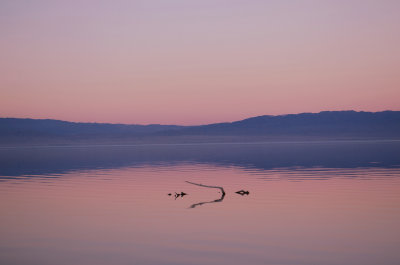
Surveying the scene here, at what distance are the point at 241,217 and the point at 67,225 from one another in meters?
6.83

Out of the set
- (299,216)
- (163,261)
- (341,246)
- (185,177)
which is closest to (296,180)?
(185,177)

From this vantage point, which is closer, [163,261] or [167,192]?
A: [163,261]

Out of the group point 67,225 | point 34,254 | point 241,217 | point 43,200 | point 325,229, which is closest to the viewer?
point 34,254

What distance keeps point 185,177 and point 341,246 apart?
2368cm

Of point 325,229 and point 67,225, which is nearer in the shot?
point 325,229

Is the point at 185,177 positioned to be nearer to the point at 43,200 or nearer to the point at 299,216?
the point at 43,200

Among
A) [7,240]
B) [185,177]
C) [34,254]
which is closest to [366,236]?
[34,254]

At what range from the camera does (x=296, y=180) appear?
107 ft

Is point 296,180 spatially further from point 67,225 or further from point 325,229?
point 67,225

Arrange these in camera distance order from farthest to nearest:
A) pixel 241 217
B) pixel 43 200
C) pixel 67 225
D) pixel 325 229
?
pixel 43 200
pixel 241 217
pixel 67 225
pixel 325 229

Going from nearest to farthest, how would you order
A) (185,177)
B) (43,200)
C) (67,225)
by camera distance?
(67,225), (43,200), (185,177)

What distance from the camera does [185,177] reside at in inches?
1464

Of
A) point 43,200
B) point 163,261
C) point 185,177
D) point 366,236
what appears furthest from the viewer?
point 185,177

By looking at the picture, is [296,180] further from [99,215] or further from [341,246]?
[341,246]
